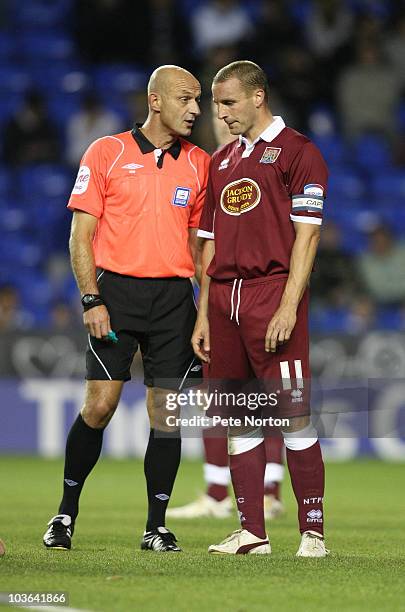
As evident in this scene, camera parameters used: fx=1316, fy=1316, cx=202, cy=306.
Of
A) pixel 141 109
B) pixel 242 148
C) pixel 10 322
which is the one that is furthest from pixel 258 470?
Result: pixel 141 109

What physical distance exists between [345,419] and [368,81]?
5219mm

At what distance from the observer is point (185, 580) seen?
203 inches

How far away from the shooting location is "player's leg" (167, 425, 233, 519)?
26.7 ft

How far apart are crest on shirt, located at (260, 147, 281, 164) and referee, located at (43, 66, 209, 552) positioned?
0.55 metres

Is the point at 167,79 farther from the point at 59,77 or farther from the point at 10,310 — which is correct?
the point at 59,77

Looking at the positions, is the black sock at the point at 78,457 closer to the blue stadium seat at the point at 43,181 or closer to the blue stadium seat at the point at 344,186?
the blue stadium seat at the point at 43,181

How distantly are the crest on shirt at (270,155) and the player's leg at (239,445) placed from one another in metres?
0.60

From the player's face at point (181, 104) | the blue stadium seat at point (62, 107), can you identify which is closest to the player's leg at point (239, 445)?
the player's face at point (181, 104)

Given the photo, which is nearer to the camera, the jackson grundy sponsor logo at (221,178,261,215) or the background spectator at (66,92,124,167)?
the jackson grundy sponsor logo at (221,178,261,215)

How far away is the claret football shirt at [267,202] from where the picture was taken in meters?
5.92

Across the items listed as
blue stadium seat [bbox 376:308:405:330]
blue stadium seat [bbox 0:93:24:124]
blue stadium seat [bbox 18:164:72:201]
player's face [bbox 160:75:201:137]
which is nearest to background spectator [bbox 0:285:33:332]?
blue stadium seat [bbox 18:164:72:201]

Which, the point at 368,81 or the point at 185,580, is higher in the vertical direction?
the point at 368,81

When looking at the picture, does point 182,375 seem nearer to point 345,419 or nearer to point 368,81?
point 345,419

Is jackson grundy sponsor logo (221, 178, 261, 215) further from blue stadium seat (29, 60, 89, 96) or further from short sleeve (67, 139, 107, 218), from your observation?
blue stadium seat (29, 60, 89, 96)
